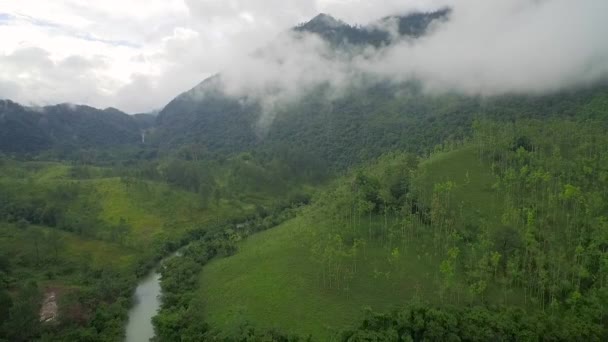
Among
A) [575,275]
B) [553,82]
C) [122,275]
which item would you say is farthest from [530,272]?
[553,82]

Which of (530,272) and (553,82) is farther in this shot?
(553,82)

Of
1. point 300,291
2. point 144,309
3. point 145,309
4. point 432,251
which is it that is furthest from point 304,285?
point 144,309

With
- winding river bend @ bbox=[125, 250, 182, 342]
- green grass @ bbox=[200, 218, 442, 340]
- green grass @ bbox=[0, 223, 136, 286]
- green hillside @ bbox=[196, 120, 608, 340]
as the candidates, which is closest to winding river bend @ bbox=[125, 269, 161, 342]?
winding river bend @ bbox=[125, 250, 182, 342]

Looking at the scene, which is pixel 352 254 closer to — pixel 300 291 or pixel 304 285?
pixel 304 285

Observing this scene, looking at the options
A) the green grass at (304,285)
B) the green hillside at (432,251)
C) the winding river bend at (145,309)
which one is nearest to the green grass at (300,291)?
the green grass at (304,285)

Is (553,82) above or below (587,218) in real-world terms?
above

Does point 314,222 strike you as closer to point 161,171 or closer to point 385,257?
point 385,257

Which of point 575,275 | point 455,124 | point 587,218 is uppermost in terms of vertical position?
point 455,124

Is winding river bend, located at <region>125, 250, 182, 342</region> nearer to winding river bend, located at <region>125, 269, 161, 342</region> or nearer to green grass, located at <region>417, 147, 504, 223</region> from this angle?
winding river bend, located at <region>125, 269, 161, 342</region>
